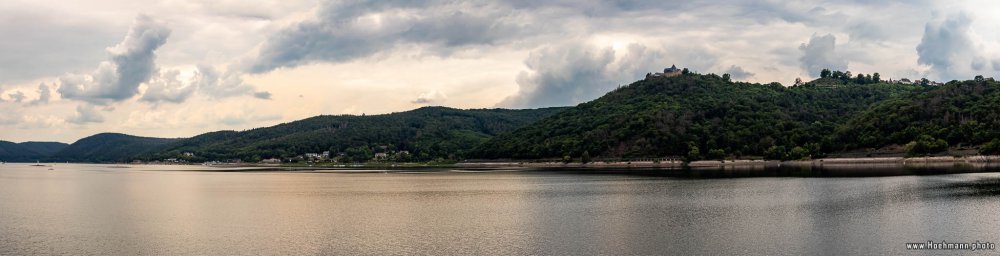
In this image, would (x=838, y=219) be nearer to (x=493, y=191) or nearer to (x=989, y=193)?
(x=989, y=193)

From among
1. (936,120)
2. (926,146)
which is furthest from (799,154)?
(936,120)

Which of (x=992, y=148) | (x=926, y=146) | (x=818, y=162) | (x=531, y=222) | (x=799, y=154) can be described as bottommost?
(x=531, y=222)

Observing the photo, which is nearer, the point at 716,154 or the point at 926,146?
the point at 926,146

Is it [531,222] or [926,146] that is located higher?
[926,146]

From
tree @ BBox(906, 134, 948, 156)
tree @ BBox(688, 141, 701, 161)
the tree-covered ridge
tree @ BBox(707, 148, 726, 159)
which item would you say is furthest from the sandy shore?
the tree-covered ridge

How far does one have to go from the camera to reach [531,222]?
165ft

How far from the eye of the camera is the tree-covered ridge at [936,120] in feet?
499

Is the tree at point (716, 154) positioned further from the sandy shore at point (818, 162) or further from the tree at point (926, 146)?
the tree at point (926, 146)

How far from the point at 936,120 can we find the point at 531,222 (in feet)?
529

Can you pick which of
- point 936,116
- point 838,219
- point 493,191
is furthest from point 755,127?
point 838,219

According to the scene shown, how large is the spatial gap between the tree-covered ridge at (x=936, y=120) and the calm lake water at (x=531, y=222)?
87.7 meters

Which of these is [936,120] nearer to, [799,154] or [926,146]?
[926,146]

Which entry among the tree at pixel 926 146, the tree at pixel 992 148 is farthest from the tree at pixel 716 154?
the tree at pixel 992 148

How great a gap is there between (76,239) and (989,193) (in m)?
75.9
